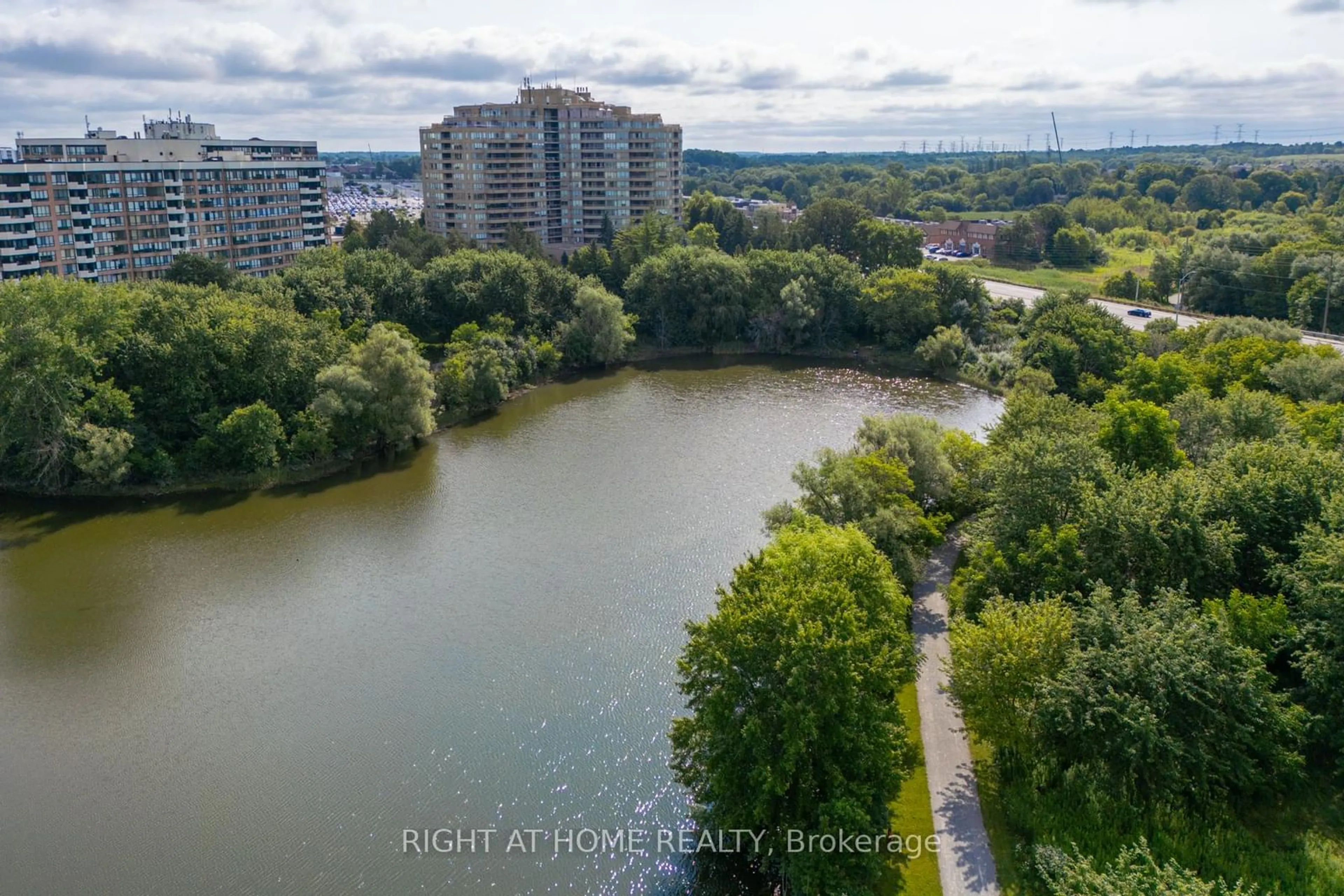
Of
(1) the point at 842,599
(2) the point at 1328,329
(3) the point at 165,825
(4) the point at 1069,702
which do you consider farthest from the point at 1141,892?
(2) the point at 1328,329

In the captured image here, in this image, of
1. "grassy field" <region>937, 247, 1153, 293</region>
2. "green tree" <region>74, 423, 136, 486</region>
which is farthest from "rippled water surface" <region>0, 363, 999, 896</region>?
"grassy field" <region>937, 247, 1153, 293</region>

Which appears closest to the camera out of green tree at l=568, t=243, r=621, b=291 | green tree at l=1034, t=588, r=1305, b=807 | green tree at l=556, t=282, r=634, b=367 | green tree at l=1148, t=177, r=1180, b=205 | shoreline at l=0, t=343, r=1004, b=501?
green tree at l=1034, t=588, r=1305, b=807

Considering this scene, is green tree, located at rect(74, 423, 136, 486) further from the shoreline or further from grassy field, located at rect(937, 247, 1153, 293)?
grassy field, located at rect(937, 247, 1153, 293)

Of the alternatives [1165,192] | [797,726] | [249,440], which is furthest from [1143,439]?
[1165,192]

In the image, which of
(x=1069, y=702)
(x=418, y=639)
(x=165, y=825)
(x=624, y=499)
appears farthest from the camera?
(x=624, y=499)

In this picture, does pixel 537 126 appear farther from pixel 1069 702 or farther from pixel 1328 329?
pixel 1069 702

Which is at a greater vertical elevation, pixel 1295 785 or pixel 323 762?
pixel 1295 785

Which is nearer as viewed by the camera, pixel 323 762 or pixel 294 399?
pixel 323 762

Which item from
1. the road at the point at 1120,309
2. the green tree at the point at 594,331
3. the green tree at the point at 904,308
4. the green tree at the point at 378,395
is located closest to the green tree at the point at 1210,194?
the road at the point at 1120,309
